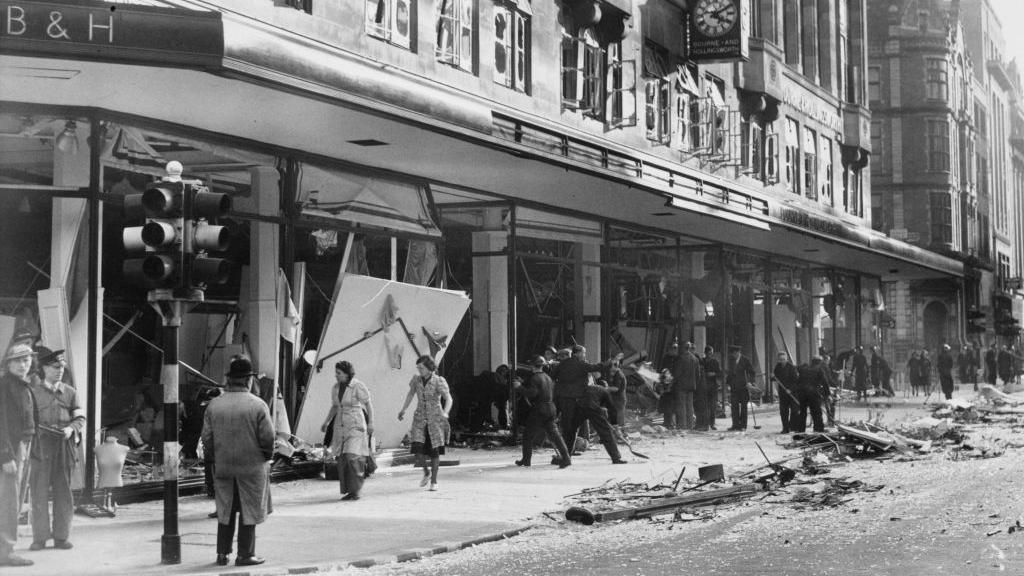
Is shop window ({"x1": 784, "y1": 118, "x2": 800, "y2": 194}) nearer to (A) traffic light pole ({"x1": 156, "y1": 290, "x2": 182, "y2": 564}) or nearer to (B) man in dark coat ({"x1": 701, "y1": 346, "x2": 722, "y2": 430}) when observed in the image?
(B) man in dark coat ({"x1": 701, "y1": 346, "x2": 722, "y2": 430})

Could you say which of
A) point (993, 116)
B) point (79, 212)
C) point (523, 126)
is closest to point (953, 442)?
point (523, 126)

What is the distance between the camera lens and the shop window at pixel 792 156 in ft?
118

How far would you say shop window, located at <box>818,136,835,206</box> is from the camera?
39.5 m

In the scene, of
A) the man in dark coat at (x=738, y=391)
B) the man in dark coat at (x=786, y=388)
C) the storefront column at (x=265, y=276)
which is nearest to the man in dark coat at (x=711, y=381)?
the man in dark coat at (x=738, y=391)

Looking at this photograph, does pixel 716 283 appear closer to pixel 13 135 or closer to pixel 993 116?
pixel 13 135

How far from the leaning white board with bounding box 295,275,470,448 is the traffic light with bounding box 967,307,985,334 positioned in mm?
58790

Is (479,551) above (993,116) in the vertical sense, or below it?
below

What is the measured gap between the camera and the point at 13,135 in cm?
1339

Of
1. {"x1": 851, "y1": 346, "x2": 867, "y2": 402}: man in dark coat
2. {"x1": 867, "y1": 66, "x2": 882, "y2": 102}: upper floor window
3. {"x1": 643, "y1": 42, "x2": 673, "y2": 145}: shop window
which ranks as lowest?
{"x1": 851, "y1": 346, "x2": 867, "y2": 402}: man in dark coat

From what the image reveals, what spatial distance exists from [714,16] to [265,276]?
15321 millimetres

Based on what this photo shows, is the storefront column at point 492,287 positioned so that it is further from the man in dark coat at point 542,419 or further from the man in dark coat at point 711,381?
the man in dark coat at point 711,381

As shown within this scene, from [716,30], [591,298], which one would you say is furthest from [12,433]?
[716,30]

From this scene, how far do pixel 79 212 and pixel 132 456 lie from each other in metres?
3.12

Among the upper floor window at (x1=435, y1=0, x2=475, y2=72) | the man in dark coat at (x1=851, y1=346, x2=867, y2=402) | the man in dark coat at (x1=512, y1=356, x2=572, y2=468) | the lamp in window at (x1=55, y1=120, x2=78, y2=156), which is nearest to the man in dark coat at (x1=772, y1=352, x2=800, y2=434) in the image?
the man in dark coat at (x1=512, y1=356, x2=572, y2=468)
